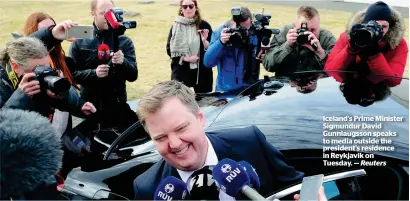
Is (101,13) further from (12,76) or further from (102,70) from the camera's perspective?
(12,76)

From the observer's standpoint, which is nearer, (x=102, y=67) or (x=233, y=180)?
(x=233, y=180)

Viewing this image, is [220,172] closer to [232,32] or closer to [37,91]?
[37,91]

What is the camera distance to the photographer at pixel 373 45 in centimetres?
286

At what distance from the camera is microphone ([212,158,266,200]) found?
4.72 feet

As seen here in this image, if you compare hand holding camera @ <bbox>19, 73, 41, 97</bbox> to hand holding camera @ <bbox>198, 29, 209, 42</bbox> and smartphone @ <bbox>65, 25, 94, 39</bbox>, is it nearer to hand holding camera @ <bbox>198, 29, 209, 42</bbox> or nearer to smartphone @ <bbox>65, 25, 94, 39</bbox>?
smartphone @ <bbox>65, 25, 94, 39</bbox>

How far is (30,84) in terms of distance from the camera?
2.54 m

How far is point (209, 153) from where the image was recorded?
1887mm

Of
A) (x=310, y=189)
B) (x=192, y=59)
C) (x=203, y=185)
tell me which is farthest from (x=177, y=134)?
(x=192, y=59)

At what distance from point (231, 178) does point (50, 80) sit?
142cm

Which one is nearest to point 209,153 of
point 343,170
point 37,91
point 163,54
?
point 343,170

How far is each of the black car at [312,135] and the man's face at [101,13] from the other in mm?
1097

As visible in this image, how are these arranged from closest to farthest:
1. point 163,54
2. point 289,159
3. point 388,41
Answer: point 289,159, point 388,41, point 163,54

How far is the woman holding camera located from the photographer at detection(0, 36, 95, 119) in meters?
1.53

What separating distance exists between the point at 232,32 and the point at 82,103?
122cm
